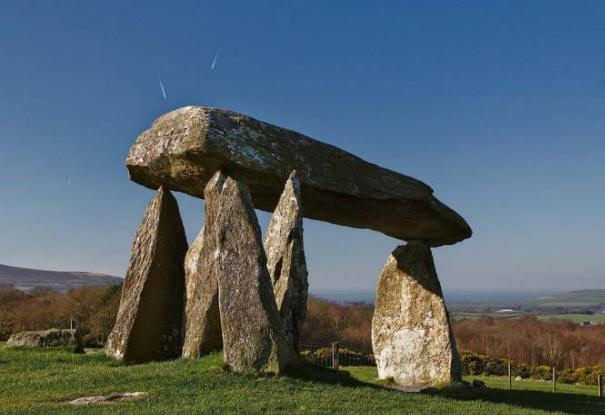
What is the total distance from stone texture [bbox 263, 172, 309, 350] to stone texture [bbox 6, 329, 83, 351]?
6677 millimetres

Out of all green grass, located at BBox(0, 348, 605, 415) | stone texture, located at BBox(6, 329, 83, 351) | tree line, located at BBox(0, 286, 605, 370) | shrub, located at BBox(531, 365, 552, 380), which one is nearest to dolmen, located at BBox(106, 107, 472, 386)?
green grass, located at BBox(0, 348, 605, 415)

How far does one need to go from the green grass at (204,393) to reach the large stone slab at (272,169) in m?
4.10

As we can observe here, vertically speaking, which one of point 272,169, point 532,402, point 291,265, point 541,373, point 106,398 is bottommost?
point 541,373

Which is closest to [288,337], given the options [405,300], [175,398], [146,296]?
[175,398]

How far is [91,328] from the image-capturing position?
29.1 m

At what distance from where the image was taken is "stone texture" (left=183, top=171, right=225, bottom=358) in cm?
1315

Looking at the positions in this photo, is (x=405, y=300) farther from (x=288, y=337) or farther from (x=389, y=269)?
(x=288, y=337)

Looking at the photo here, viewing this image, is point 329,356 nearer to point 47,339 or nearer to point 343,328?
point 343,328

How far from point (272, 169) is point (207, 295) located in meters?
3.14

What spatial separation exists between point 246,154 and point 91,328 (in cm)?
1971

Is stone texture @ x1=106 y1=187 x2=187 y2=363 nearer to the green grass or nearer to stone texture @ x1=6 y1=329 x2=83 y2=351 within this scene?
→ the green grass

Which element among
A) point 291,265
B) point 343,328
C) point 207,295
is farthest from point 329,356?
point 291,265

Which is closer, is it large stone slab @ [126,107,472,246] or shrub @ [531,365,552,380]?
large stone slab @ [126,107,472,246]

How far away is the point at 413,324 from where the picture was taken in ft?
63.0
